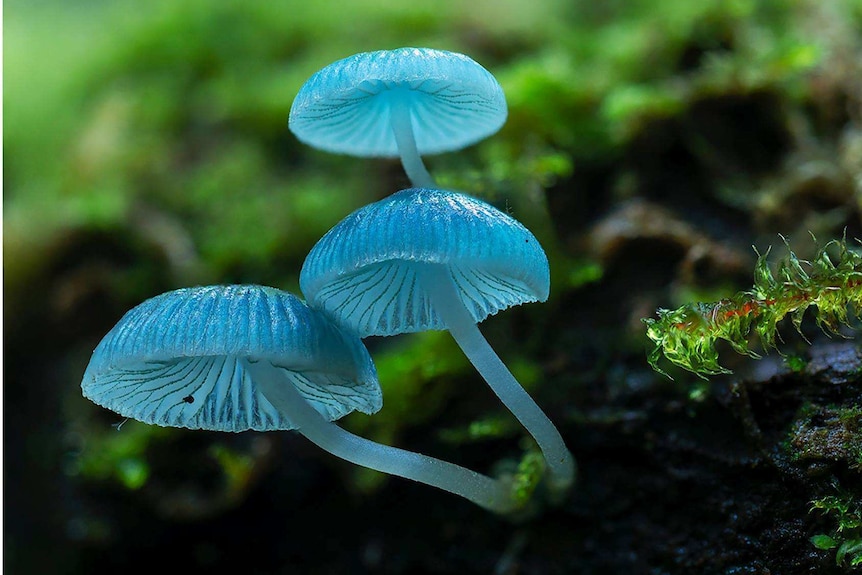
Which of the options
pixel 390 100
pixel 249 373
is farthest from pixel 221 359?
pixel 390 100

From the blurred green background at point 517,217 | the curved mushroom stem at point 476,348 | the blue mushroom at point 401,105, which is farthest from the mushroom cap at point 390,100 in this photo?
the curved mushroom stem at point 476,348

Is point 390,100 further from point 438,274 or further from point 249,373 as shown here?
point 249,373

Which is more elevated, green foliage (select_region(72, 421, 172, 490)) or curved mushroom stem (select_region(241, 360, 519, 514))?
green foliage (select_region(72, 421, 172, 490))

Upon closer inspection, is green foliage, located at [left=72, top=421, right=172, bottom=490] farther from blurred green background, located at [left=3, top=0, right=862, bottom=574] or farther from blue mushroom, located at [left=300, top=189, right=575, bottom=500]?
blue mushroom, located at [left=300, top=189, right=575, bottom=500]

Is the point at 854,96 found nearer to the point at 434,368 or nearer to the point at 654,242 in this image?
the point at 654,242

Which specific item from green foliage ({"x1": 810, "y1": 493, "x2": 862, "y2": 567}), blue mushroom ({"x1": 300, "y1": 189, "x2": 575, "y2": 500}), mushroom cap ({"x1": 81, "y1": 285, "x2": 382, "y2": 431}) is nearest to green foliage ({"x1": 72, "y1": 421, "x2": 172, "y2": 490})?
mushroom cap ({"x1": 81, "y1": 285, "x2": 382, "y2": 431})

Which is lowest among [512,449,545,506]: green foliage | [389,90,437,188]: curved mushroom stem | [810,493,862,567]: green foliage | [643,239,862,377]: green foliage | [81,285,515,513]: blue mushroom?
[810,493,862,567]: green foliage

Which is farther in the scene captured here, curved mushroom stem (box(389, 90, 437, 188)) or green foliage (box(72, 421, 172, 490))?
green foliage (box(72, 421, 172, 490))

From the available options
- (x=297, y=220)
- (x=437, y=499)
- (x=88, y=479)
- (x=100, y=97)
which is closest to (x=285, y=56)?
(x=100, y=97)
